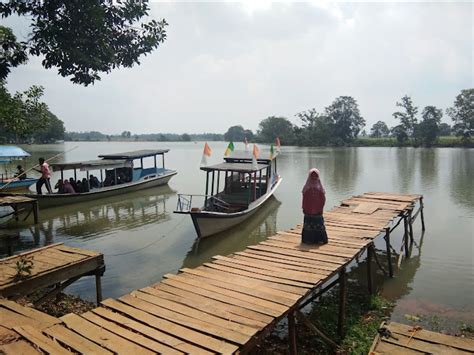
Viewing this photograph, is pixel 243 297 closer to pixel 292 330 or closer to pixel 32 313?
pixel 292 330

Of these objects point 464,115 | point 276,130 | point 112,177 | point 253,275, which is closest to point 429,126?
point 464,115

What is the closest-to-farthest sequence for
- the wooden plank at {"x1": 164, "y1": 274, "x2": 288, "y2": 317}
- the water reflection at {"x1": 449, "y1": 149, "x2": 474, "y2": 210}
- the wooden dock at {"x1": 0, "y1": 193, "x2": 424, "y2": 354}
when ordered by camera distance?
the wooden dock at {"x1": 0, "y1": 193, "x2": 424, "y2": 354} < the wooden plank at {"x1": 164, "y1": 274, "x2": 288, "y2": 317} < the water reflection at {"x1": 449, "y1": 149, "x2": 474, "y2": 210}

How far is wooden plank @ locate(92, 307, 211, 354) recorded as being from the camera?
12.2 feet

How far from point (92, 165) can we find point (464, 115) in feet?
258

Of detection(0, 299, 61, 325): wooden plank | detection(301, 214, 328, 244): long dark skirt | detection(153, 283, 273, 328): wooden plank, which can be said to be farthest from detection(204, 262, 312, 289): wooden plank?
detection(0, 299, 61, 325): wooden plank

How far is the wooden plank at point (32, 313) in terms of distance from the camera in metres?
4.35

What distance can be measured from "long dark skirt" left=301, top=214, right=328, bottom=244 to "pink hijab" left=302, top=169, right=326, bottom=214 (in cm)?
15

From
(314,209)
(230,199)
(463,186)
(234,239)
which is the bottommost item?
(234,239)

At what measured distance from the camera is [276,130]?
10944cm

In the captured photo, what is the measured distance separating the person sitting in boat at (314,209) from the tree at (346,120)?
283 feet

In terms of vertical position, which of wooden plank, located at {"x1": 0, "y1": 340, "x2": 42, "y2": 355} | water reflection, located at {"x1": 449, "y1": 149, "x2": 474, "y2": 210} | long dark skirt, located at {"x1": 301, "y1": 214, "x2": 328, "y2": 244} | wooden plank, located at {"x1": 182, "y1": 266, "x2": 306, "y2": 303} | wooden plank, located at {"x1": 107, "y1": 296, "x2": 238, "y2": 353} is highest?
long dark skirt, located at {"x1": 301, "y1": 214, "x2": 328, "y2": 244}

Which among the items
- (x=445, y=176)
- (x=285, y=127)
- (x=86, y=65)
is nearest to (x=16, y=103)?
(x=86, y=65)

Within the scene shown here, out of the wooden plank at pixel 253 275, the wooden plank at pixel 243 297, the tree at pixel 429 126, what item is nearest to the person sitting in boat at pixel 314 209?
the wooden plank at pixel 253 275

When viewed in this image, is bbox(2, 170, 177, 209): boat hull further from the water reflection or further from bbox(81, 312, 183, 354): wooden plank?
the water reflection
